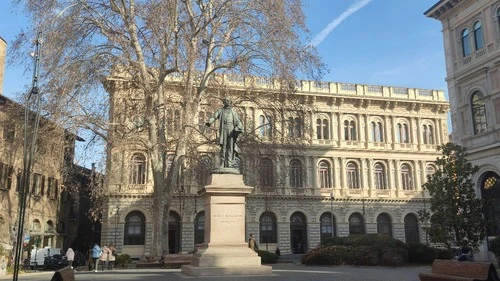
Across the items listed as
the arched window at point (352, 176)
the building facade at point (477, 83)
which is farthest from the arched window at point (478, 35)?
the arched window at point (352, 176)

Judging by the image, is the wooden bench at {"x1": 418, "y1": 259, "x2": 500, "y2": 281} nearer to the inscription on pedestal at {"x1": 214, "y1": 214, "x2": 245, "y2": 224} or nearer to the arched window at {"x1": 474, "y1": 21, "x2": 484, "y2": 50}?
the inscription on pedestal at {"x1": 214, "y1": 214, "x2": 245, "y2": 224}

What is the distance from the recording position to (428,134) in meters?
53.4

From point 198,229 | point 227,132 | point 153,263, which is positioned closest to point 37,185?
point 198,229

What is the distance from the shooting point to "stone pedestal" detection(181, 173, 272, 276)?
1380cm

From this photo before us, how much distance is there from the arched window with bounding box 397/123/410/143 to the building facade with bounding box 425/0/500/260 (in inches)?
909

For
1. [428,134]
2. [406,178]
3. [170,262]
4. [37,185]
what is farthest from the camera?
[428,134]

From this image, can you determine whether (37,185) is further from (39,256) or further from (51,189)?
(39,256)

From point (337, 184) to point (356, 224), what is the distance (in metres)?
4.56

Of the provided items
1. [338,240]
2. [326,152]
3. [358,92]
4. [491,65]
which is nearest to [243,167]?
[338,240]

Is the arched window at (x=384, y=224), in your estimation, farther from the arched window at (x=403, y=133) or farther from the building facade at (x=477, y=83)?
the building facade at (x=477, y=83)

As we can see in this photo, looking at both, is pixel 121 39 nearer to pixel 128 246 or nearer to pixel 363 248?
pixel 363 248

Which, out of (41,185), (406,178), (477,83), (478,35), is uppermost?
(478,35)

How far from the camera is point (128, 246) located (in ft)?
144

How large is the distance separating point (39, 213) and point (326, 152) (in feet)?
89.9
